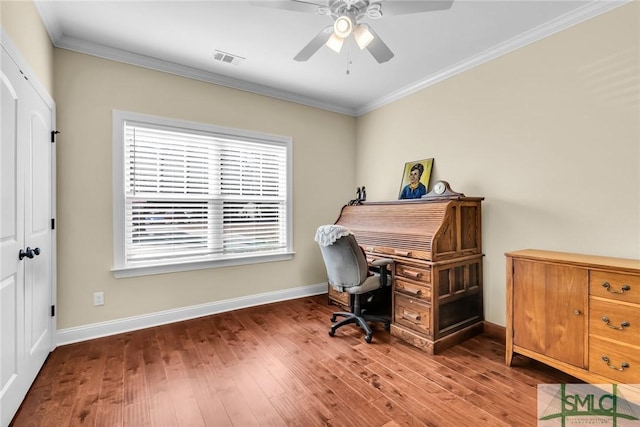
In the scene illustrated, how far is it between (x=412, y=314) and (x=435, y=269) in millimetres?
468

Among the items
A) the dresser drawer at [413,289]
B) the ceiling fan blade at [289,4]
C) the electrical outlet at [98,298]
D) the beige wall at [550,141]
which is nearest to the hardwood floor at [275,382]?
the electrical outlet at [98,298]

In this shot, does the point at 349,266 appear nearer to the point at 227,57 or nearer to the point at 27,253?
the point at 27,253

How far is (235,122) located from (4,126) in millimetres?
2026

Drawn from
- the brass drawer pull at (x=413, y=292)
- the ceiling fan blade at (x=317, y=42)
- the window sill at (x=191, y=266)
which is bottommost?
the brass drawer pull at (x=413, y=292)

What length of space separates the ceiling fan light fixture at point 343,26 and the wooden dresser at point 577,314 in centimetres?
194

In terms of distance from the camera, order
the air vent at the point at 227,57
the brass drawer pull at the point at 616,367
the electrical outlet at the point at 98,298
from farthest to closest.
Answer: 1. the air vent at the point at 227,57
2. the electrical outlet at the point at 98,298
3. the brass drawer pull at the point at 616,367

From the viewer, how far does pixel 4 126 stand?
1.52 meters

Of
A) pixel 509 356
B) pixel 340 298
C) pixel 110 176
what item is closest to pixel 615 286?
pixel 509 356

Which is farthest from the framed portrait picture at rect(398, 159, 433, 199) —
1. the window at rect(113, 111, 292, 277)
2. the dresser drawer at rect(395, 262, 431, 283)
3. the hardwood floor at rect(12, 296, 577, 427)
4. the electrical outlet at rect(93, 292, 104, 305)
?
the electrical outlet at rect(93, 292, 104, 305)

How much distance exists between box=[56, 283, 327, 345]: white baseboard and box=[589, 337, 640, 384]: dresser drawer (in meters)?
2.80

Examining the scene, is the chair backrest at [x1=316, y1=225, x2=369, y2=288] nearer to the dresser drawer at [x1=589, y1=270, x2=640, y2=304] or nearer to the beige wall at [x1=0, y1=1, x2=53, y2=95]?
the dresser drawer at [x1=589, y1=270, x2=640, y2=304]

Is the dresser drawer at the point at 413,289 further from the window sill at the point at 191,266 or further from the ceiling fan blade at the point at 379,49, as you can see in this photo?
the ceiling fan blade at the point at 379,49

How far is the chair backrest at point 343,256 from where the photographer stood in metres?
2.47

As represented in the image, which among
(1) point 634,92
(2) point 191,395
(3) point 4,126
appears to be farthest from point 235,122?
(1) point 634,92
